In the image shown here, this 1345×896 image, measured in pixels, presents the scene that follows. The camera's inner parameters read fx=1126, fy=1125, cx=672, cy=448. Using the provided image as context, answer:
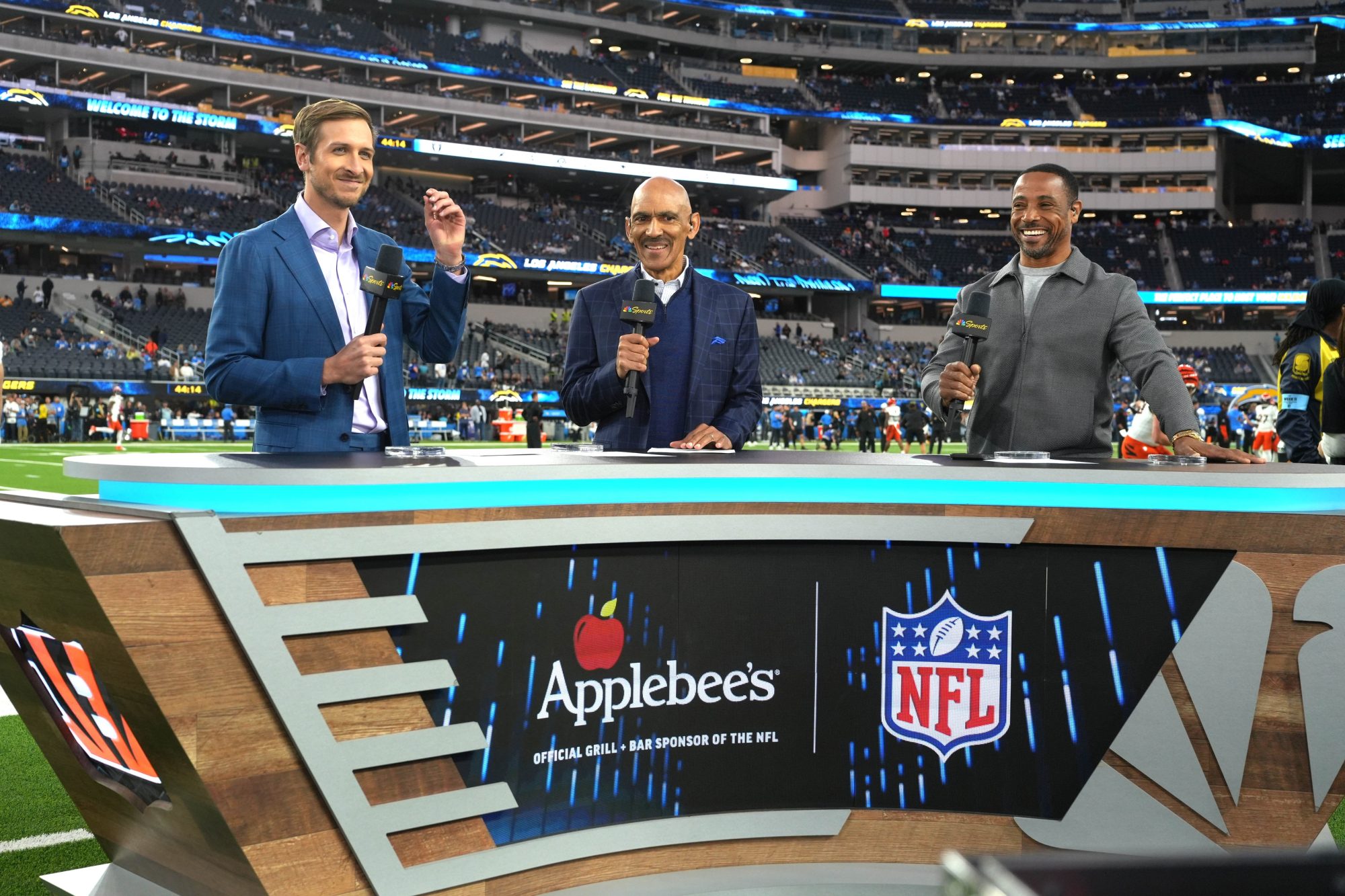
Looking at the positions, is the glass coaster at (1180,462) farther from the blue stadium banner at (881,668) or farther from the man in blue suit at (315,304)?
the man in blue suit at (315,304)

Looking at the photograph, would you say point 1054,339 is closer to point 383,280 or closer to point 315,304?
point 383,280

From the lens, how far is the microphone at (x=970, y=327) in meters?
3.33

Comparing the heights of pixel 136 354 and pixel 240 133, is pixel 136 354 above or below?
below

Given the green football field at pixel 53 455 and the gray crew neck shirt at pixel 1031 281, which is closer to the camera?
the gray crew neck shirt at pixel 1031 281

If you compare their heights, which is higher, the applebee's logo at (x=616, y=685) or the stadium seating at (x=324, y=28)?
the stadium seating at (x=324, y=28)

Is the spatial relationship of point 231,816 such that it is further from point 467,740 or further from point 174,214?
point 174,214

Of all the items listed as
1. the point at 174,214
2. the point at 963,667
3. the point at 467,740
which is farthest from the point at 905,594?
the point at 174,214

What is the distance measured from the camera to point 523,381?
38781 millimetres

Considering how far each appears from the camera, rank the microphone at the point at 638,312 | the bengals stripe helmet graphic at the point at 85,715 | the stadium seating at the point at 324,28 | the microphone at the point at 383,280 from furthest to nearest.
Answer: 1. the stadium seating at the point at 324,28
2. the microphone at the point at 638,312
3. the microphone at the point at 383,280
4. the bengals stripe helmet graphic at the point at 85,715

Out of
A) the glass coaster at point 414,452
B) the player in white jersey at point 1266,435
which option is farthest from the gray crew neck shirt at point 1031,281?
the player in white jersey at point 1266,435

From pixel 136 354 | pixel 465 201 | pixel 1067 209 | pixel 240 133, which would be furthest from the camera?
pixel 465 201

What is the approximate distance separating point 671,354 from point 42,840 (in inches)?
96.7

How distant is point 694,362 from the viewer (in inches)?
147

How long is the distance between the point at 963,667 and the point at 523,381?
3627 cm
